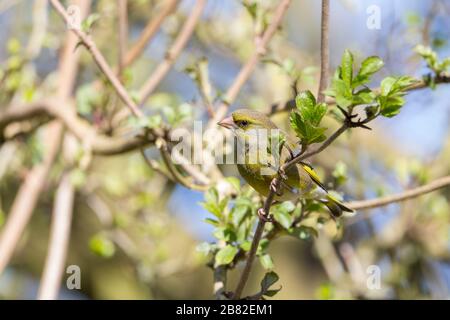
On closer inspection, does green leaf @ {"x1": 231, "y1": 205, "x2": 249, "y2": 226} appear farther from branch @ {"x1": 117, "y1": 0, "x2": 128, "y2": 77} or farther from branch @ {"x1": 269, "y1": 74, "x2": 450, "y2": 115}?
branch @ {"x1": 117, "y1": 0, "x2": 128, "y2": 77}

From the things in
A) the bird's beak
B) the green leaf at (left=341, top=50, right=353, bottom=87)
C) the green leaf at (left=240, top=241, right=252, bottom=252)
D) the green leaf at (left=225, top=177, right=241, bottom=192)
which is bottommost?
the green leaf at (left=240, top=241, right=252, bottom=252)

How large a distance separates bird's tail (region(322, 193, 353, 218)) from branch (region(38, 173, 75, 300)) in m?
1.32

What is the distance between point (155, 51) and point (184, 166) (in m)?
2.70

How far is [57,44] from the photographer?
3859 mm

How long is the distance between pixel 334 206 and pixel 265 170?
27 cm

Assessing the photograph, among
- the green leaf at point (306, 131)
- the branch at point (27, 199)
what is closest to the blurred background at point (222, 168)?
the branch at point (27, 199)

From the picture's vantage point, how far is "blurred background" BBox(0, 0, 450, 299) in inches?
137

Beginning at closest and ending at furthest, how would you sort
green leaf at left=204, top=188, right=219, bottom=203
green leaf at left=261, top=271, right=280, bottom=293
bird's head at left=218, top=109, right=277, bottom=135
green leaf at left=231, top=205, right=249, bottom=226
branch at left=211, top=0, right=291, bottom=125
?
green leaf at left=261, top=271, right=280, bottom=293, green leaf at left=231, top=205, right=249, bottom=226, green leaf at left=204, top=188, right=219, bottom=203, bird's head at left=218, top=109, right=277, bottom=135, branch at left=211, top=0, right=291, bottom=125

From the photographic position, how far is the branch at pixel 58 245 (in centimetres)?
293

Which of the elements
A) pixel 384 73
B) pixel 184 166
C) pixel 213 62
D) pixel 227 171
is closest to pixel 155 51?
pixel 213 62

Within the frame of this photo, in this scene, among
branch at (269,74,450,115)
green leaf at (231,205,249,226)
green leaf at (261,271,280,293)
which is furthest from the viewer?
branch at (269,74,450,115)

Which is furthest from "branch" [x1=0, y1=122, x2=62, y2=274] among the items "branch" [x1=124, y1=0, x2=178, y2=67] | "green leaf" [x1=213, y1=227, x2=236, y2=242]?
"green leaf" [x1=213, y1=227, x2=236, y2=242]

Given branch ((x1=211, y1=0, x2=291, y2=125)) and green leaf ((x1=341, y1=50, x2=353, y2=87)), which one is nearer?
green leaf ((x1=341, y1=50, x2=353, y2=87))
